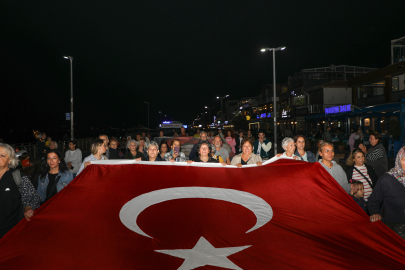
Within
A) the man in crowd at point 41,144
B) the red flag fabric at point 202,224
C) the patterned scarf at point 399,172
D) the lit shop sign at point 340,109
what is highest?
the lit shop sign at point 340,109

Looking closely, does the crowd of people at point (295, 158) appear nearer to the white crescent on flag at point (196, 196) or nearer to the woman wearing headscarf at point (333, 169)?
the woman wearing headscarf at point (333, 169)

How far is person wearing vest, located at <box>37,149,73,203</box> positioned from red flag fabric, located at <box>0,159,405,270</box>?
285 millimetres

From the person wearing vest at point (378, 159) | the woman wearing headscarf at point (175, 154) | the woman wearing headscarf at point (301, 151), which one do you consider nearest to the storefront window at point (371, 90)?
the person wearing vest at point (378, 159)

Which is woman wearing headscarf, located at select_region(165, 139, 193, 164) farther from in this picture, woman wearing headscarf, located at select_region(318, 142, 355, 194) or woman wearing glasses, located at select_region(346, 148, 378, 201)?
woman wearing glasses, located at select_region(346, 148, 378, 201)

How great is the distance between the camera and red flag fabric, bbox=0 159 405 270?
313 cm

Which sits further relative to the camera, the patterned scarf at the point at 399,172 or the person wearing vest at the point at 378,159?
the person wearing vest at the point at 378,159

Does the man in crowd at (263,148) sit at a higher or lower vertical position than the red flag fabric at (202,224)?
higher

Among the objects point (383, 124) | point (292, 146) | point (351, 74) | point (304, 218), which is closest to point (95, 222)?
point (304, 218)

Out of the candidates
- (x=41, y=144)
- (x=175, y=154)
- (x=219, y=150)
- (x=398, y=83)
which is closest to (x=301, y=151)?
(x=219, y=150)

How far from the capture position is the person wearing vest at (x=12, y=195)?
139 inches

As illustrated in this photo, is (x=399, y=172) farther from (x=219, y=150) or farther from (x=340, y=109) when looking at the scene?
(x=340, y=109)

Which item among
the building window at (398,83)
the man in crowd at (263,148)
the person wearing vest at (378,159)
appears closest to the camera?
the person wearing vest at (378,159)

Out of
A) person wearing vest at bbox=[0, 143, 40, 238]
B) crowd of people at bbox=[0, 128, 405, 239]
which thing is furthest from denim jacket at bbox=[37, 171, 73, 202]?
person wearing vest at bbox=[0, 143, 40, 238]

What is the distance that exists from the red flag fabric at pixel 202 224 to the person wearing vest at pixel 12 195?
0.15m
